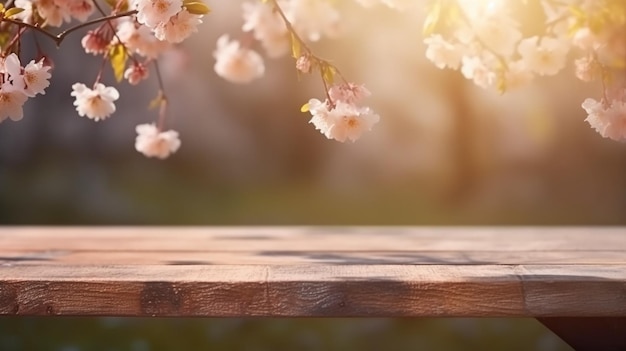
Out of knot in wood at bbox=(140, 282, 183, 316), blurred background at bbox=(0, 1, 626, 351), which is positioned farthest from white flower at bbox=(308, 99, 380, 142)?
blurred background at bbox=(0, 1, 626, 351)

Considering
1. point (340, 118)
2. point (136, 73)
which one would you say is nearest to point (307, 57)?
point (340, 118)

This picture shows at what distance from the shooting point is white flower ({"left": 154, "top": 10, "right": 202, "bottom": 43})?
1.67 metres

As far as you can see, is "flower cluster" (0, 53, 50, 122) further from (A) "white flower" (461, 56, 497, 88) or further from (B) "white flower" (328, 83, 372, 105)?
(A) "white flower" (461, 56, 497, 88)

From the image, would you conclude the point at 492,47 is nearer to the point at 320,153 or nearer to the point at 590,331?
the point at 590,331

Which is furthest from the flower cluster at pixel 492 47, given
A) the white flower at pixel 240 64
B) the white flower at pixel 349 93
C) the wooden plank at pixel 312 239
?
the white flower at pixel 240 64

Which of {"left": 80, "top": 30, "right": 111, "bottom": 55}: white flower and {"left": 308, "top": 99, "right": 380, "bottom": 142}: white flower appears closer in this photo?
{"left": 308, "top": 99, "right": 380, "bottom": 142}: white flower

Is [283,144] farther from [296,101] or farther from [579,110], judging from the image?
[579,110]

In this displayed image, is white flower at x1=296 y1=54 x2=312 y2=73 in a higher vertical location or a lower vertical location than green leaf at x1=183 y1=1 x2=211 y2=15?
lower

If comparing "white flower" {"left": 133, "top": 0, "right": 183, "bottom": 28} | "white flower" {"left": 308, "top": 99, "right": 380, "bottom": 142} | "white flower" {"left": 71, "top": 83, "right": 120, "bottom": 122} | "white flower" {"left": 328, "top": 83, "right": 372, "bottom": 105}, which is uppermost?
"white flower" {"left": 71, "top": 83, "right": 120, "bottom": 122}

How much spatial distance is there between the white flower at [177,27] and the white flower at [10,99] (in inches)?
10.7

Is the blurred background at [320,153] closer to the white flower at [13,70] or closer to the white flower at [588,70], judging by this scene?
the white flower at [588,70]

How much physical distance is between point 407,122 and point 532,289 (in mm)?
6705

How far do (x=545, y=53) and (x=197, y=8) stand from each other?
2.66 feet

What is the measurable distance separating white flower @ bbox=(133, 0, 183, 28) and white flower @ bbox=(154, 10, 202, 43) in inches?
1.7
